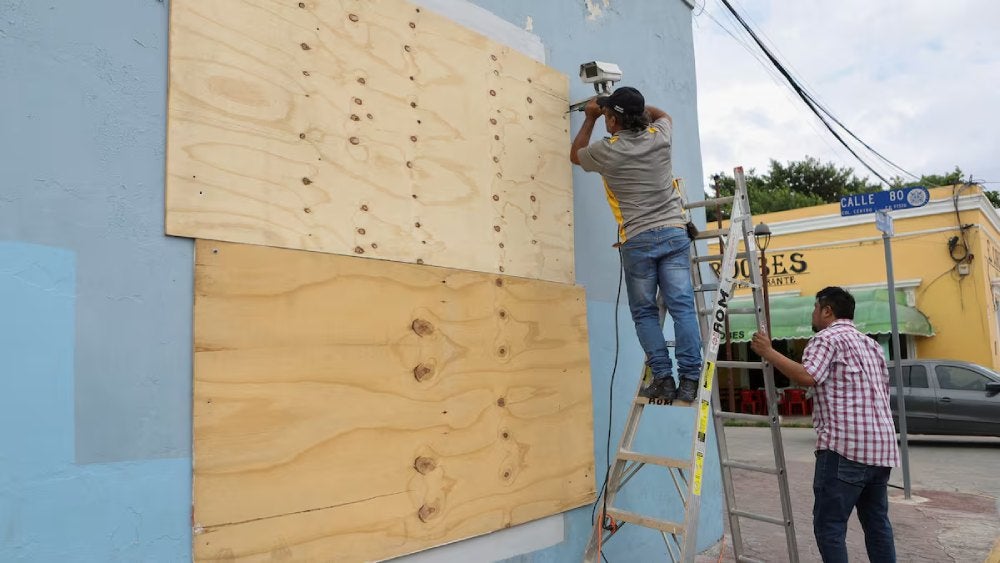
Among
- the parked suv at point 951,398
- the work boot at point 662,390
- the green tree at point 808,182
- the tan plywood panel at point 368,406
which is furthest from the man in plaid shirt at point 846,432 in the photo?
the green tree at point 808,182

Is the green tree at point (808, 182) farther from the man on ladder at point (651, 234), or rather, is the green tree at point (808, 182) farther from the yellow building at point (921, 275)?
the man on ladder at point (651, 234)

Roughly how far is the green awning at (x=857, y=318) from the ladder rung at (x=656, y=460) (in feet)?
45.0

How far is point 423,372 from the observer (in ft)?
11.2

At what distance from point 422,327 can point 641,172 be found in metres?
1.54

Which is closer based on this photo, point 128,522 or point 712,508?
point 128,522

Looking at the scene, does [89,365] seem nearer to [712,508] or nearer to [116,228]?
[116,228]

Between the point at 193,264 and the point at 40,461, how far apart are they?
83 centimetres

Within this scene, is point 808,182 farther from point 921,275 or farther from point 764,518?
point 764,518

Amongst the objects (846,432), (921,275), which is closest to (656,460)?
(846,432)

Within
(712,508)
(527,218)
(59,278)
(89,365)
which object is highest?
(527,218)

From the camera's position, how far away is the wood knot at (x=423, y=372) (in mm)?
3381

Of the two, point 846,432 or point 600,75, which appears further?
point 600,75

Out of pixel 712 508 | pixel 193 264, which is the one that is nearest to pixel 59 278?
pixel 193 264

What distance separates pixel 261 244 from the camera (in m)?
2.86
